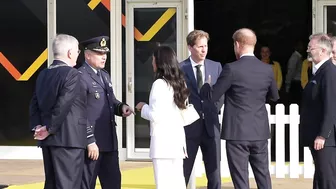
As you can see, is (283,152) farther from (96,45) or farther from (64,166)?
(64,166)

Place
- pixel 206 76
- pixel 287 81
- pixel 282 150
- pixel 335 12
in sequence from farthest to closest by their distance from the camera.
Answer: pixel 287 81 → pixel 335 12 → pixel 282 150 → pixel 206 76

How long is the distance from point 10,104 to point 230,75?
6.69m

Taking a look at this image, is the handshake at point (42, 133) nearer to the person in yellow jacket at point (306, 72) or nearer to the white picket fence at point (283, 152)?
the white picket fence at point (283, 152)

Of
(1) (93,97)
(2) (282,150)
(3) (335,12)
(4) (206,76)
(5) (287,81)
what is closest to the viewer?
(1) (93,97)

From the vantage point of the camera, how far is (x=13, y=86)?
1404cm

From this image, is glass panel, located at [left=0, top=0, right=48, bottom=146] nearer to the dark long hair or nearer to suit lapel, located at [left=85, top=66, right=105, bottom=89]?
suit lapel, located at [left=85, top=66, right=105, bottom=89]

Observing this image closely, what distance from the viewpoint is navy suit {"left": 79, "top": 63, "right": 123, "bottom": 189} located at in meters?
8.27

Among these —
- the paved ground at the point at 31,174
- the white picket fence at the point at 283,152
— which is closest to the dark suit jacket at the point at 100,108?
the paved ground at the point at 31,174

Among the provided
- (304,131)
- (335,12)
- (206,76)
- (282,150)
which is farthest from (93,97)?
(335,12)

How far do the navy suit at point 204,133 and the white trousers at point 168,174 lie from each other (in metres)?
1.01

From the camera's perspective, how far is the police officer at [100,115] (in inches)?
326

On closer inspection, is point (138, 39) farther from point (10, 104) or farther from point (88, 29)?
point (10, 104)

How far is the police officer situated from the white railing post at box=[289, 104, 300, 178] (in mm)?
3838

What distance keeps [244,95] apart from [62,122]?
191 centimetres
